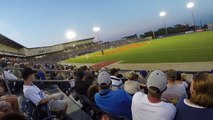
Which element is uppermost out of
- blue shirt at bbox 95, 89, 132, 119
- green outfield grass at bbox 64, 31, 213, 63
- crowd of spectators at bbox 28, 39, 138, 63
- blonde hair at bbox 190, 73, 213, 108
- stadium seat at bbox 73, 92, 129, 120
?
blonde hair at bbox 190, 73, 213, 108

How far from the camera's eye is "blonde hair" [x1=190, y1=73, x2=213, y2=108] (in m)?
2.72

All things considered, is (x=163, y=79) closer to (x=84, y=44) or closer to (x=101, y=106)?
(x=101, y=106)

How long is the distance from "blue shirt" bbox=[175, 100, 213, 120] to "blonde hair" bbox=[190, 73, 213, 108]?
2.5 inches

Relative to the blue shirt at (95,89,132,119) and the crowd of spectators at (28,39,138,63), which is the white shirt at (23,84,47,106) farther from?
the crowd of spectators at (28,39,138,63)

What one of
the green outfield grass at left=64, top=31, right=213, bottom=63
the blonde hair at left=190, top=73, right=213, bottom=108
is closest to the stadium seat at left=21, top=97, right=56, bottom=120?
the blonde hair at left=190, top=73, right=213, bottom=108

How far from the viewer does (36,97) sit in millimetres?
5125

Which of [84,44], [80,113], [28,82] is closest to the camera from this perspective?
[28,82]

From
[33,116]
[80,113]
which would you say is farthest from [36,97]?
[80,113]

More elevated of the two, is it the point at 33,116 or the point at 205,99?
the point at 205,99

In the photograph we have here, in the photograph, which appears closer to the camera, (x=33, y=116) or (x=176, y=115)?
(x=176, y=115)

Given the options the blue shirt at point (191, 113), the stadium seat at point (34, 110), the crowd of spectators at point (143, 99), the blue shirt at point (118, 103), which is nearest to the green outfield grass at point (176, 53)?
the crowd of spectators at point (143, 99)

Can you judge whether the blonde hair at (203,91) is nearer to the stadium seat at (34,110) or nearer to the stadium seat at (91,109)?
the stadium seat at (91,109)

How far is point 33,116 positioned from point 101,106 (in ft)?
5.27

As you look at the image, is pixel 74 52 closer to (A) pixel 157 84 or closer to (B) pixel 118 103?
(B) pixel 118 103
